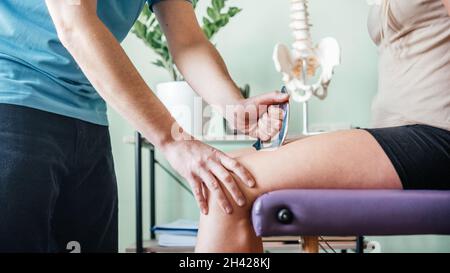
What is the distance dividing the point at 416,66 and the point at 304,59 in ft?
2.93

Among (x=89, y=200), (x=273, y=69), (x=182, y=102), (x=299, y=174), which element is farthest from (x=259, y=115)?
(x=273, y=69)

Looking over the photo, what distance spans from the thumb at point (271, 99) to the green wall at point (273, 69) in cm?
117

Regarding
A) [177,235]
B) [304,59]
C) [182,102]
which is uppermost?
[304,59]

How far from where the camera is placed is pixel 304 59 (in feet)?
5.86

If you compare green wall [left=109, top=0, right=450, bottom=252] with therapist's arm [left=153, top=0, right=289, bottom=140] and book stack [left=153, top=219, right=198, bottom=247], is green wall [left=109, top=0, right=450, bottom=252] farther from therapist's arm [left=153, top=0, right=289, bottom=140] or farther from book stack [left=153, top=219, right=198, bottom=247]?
therapist's arm [left=153, top=0, right=289, bottom=140]

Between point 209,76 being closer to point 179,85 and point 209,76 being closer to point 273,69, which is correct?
point 179,85

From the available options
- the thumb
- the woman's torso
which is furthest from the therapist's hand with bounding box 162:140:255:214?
the woman's torso

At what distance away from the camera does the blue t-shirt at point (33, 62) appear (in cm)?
82

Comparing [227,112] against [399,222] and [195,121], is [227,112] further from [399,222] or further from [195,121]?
[195,121]

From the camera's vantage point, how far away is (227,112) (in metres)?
0.93

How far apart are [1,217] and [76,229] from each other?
0.19m

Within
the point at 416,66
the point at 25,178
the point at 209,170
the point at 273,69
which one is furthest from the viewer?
the point at 273,69

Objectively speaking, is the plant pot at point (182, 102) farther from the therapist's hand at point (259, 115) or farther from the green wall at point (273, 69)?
the therapist's hand at point (259, 115)
